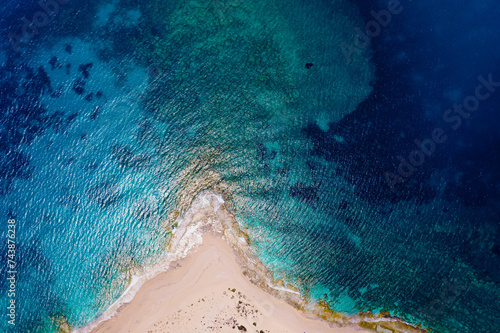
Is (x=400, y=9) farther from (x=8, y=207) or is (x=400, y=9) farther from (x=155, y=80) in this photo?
(x=8, y=207)

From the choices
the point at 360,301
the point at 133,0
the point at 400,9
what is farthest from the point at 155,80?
the point at 360,301

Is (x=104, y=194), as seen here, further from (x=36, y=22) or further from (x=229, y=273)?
(x=36, y=22)

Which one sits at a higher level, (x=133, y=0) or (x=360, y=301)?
(x=133, y=0)

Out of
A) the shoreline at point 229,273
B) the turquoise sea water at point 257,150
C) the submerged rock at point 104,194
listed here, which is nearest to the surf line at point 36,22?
the turquoise sea water at point 257,150

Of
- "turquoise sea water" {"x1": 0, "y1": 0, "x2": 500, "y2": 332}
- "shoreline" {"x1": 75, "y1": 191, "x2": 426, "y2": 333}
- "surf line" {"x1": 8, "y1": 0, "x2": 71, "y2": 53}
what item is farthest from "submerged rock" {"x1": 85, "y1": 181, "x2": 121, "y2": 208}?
"surf line" {"x1": 8, "y1": 0, "x2": 71, "y2": 53}

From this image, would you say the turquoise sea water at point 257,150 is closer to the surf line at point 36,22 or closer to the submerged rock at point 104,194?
the submerged rock at point 104,194

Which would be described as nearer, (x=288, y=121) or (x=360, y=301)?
(x=360, y=301)
